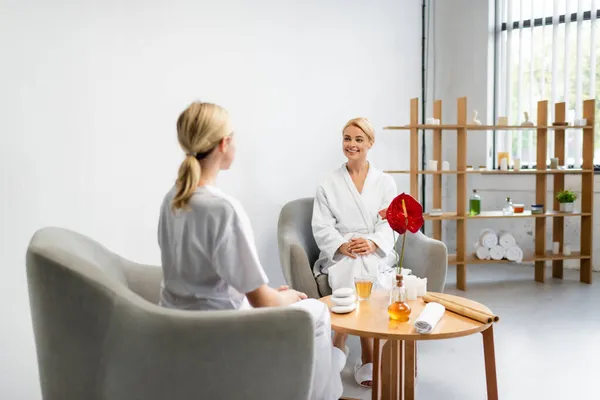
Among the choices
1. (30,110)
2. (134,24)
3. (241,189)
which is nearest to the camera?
(30,110)

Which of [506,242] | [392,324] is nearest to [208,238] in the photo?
[392,324]

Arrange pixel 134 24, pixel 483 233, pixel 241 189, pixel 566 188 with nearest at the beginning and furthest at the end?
1. pixel 134 24
2. pixel 241 189
3. pixel 483 233
4. pixel 566 188

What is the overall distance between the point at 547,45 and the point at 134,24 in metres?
4.06

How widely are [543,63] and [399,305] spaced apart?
421 cm

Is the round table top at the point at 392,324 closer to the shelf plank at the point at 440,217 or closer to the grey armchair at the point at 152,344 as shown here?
the grey armchair at the point at 152,344

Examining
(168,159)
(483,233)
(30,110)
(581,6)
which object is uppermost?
(581,6)

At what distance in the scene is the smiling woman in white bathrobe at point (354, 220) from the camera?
313cm

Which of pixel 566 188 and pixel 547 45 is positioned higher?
pixel 547 45

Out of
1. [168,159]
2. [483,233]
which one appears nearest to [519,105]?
[483,233]

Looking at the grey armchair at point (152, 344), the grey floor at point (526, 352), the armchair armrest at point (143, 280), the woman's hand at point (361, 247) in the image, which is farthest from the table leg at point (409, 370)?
the armchair armrest at point (143, 280)

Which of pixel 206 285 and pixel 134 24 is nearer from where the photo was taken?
pixel 206 285

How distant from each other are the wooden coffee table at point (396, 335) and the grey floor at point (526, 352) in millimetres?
339

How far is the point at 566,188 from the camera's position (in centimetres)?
543

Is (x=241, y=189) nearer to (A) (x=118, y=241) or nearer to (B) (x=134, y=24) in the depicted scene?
(A) (x=118, y=241)
